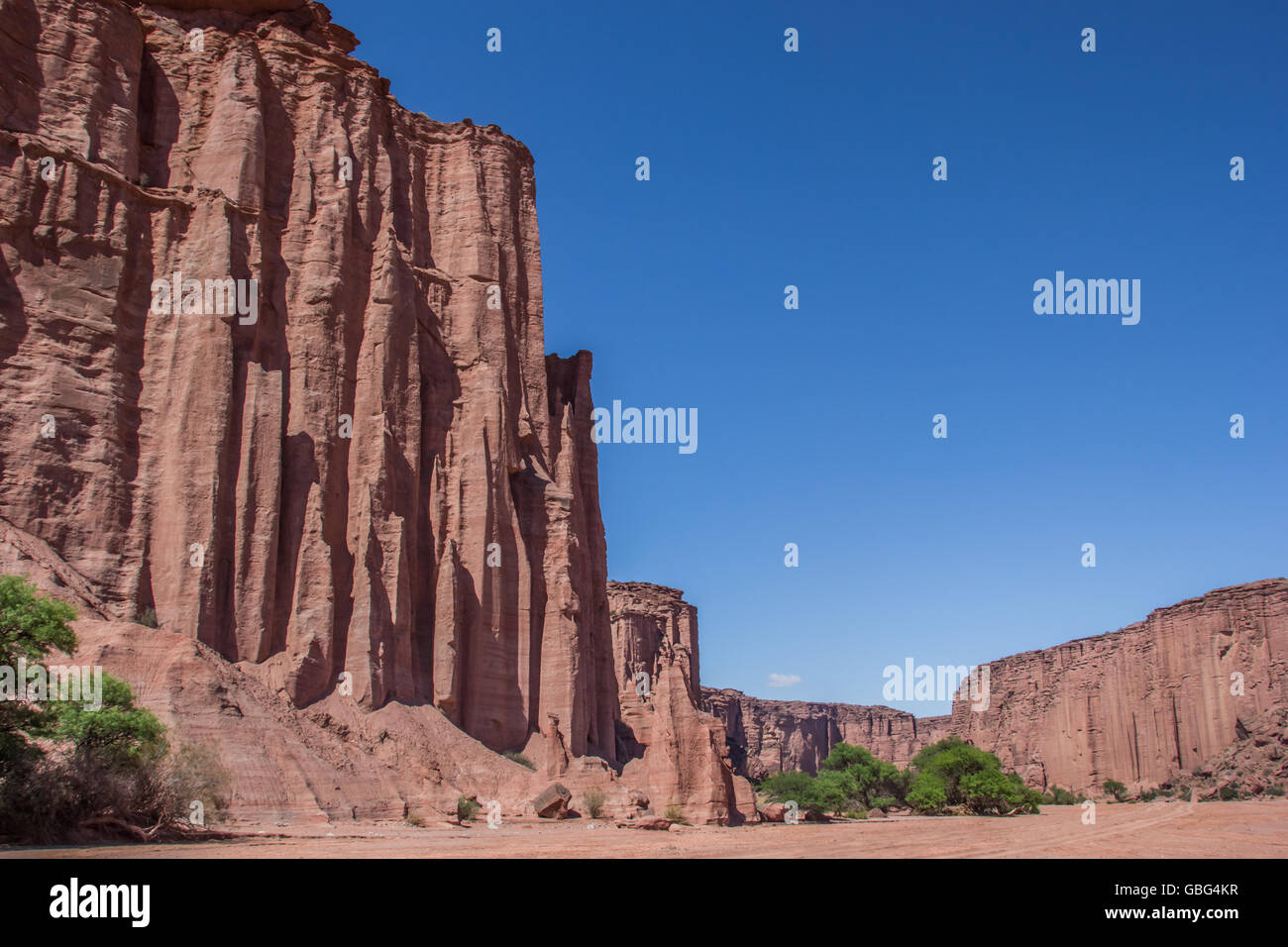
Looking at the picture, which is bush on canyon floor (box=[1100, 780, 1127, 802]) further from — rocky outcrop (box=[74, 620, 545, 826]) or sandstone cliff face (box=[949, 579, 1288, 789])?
rocky outcrop (box=[74, 620, 545, 826])

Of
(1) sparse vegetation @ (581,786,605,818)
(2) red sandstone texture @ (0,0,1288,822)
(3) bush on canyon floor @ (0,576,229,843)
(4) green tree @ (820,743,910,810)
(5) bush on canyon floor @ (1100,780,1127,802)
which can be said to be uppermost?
(2) red sandstone texture @ (0,0,1288,822)

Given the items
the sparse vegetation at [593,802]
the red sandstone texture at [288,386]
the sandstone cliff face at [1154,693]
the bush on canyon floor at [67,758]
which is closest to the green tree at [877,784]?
the red sandstone texture at [288,386]

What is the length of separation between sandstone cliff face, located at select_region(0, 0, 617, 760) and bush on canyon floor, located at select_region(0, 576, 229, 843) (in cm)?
921

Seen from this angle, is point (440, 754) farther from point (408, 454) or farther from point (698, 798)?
point (408, 454)

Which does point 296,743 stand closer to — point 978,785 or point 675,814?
point 675,814

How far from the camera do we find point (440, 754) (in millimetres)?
35844

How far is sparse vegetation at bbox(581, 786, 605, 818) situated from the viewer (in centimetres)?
3500

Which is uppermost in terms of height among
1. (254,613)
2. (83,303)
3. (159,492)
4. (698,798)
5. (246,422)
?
(83,303)

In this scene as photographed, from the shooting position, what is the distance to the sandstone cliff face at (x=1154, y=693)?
8694 centimetres

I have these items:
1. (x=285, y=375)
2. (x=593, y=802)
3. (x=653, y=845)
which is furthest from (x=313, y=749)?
(x=285, y=375)

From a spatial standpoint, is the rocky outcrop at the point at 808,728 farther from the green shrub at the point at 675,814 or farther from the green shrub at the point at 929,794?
the green shrub at the point at 675,814

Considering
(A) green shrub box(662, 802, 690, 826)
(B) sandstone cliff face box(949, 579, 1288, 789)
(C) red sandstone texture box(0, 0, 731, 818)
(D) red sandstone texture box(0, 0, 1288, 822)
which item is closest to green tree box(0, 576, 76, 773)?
(D) red sandstone texture box(0, 0, 1288, 822)
